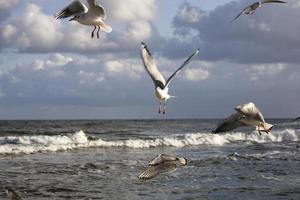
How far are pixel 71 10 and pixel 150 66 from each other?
1.30m

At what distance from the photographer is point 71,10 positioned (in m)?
7.34

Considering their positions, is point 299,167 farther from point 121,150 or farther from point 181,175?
point 121,150

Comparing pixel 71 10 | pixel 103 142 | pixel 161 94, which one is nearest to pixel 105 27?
pixel 71 10

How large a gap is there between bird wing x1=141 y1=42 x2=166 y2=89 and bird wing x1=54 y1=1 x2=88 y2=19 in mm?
955

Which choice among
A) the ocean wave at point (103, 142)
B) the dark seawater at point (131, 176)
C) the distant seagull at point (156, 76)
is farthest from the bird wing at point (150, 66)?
the ocean wave at point (103, 142)

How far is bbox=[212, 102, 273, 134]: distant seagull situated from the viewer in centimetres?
672

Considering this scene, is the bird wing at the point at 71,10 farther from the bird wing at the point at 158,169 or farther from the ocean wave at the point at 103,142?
the ocean wave at the point at 103,142

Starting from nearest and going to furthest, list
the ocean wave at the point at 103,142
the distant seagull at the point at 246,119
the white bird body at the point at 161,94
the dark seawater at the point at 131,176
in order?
1. the white bird body at the point at 161,94
2. the distant seagull at the point at 246,119
3. the dark seawater at the point at 131,176
4. the ocean wave at the point at 103,142

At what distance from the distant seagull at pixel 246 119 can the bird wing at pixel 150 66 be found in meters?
1.02

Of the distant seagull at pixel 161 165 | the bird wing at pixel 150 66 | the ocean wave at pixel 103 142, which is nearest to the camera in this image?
the bird wing at pixel 150 66

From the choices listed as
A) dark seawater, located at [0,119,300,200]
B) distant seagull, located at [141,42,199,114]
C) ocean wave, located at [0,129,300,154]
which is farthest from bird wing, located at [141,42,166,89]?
ocean wave, located at [0,129,300,154]

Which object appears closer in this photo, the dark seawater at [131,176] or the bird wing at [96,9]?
the bird wing at [96,9]

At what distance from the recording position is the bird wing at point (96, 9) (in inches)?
263

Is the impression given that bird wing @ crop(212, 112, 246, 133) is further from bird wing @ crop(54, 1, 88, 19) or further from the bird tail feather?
bird wing @ crop(54, 1, 88, 19)
